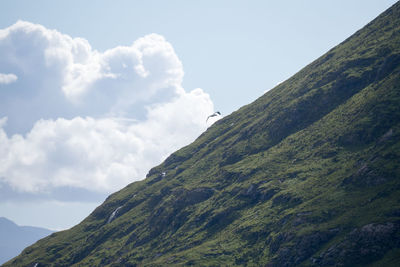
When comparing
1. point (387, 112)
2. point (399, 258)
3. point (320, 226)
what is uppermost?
point (387, 112)

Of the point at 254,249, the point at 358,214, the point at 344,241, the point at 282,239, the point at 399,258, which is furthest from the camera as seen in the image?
the point at 254,249

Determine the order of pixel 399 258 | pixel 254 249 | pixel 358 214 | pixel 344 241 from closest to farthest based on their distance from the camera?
pixel 399 258 → pixel 344 241 → pixel 358 214 → pixel 254 249

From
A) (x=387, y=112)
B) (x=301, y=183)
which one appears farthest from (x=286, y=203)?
(x=387, y=112)

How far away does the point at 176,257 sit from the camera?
624ft

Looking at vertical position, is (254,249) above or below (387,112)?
below

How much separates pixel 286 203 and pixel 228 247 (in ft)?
111

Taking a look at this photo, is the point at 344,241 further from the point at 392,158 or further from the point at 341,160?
the point at 341,160

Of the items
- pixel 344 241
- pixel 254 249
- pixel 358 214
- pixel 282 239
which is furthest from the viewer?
pixel 254 249

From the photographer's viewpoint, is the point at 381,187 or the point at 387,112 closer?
the point at 381,187

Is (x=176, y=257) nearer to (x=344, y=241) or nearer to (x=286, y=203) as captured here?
(x=286, y=203)

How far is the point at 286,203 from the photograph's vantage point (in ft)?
614

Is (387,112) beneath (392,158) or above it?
above

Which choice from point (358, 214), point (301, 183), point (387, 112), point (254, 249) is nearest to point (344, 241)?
point (358, 214)

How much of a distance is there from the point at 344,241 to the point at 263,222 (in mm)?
54051
